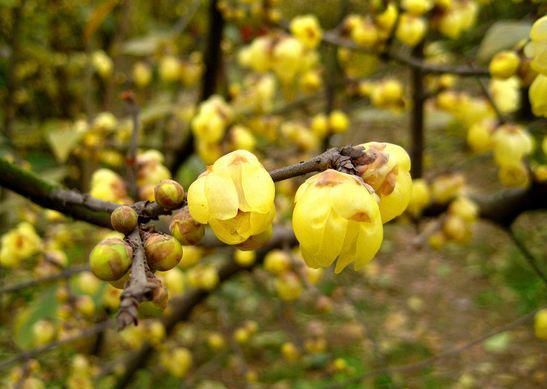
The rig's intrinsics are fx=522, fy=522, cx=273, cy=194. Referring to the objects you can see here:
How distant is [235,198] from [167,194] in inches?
2.0

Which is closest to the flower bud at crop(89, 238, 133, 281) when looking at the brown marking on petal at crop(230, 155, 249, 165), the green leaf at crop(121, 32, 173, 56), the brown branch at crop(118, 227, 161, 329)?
the brown branch at crop(118, 227, 161, 329)

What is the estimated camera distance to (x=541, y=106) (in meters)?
0.51

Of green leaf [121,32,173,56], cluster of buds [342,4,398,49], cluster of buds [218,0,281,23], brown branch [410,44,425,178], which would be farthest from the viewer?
green leaf [121,32,173,56]

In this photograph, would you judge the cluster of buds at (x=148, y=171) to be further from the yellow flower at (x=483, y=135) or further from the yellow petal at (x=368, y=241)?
the yellow flower at (x=483, y=135)

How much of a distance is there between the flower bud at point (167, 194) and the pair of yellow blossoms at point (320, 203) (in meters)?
0.01

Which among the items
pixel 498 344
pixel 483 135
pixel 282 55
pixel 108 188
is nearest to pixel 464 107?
pixel 483 135

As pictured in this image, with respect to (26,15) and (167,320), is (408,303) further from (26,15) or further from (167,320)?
(26,15)

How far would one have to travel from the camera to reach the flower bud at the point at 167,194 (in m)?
0.40

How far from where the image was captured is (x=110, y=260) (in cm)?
35

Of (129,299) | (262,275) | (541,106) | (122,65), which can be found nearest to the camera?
(129,299)

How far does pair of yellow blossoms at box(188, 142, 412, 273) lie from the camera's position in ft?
1.21

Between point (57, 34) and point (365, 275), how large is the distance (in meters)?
2.02

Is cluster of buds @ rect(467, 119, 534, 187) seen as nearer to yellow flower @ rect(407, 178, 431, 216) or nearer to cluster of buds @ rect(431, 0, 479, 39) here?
yellow flower @ rect(407, 178, 431, 216)

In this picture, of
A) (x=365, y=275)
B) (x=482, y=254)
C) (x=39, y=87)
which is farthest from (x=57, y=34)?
(x=482, y=254)
